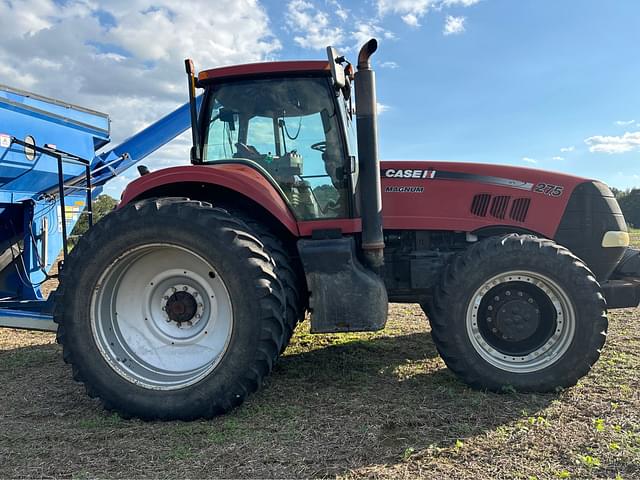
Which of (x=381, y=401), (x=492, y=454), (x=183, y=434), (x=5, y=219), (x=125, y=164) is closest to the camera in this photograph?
(x=492, y=454)

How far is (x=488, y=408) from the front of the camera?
3029mm

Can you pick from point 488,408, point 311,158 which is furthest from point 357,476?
point 311,158

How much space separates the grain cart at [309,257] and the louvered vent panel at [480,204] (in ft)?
0.04

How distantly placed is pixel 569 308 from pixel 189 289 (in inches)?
102

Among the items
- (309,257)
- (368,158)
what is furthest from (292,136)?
(309,257)

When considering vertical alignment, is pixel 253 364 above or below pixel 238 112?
below

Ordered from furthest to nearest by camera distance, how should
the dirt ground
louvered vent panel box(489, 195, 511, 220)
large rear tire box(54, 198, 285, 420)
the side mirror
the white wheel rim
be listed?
louvered vent panel box(489, 195, 511, 220) < the white wheel rim < the side mirror < large rear tire box(54, 198, 285, 420) < the dirt ground

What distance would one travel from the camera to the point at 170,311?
3.31 m

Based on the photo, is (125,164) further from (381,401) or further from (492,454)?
(492,454)

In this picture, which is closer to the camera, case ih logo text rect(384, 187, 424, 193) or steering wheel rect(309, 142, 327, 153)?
steering wheel rect(309, 142, 327, 153)

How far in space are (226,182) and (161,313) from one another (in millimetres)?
1037

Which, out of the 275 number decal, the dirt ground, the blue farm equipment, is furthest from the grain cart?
the blue farm equipment

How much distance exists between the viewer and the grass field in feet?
7.97

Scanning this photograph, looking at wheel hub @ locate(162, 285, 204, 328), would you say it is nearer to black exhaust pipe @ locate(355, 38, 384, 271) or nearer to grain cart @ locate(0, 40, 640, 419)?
grain cart @ locate(0, 40, 640, 419)
